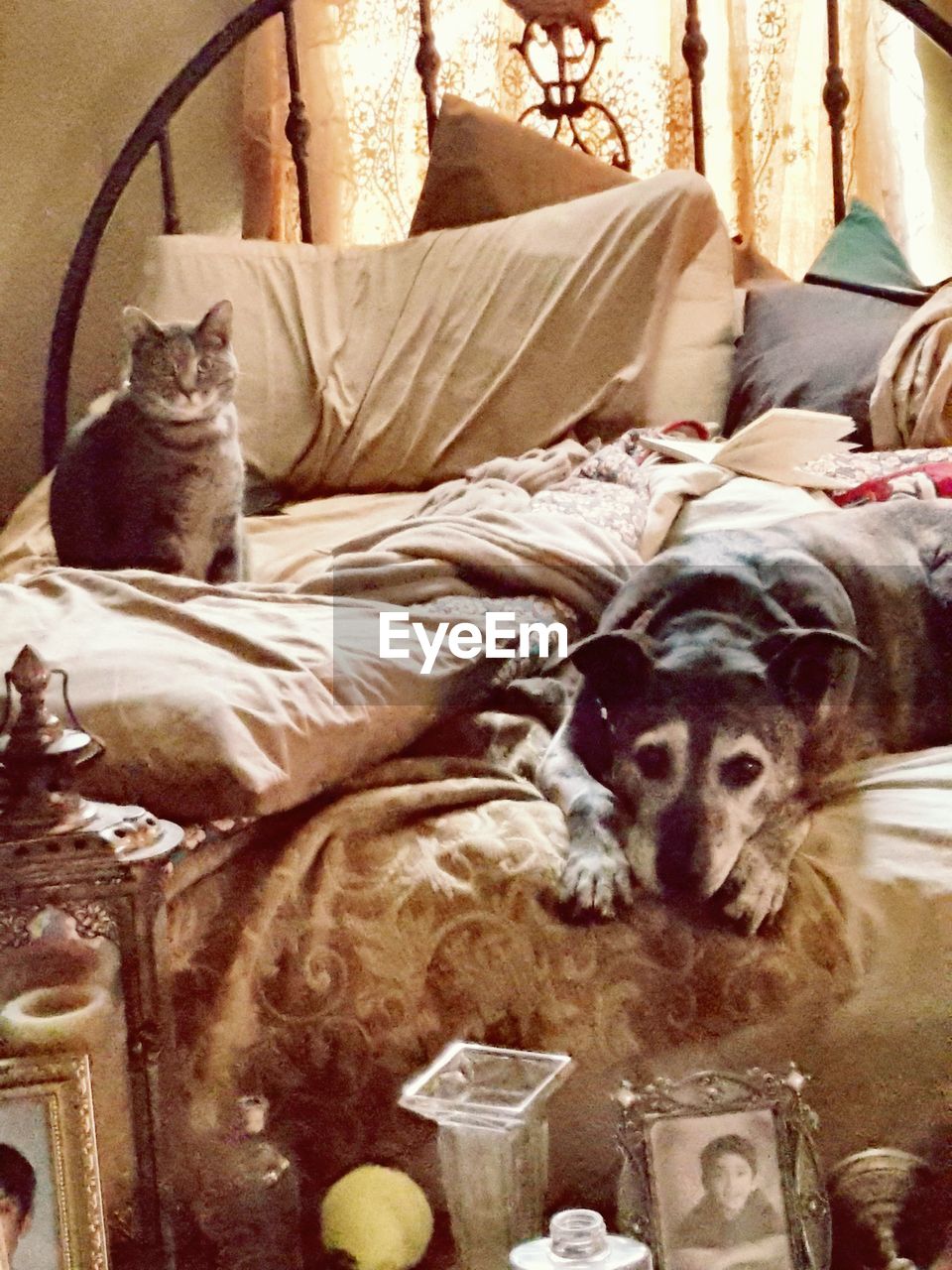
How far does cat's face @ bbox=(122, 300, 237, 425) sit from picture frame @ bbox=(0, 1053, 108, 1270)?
1.03m

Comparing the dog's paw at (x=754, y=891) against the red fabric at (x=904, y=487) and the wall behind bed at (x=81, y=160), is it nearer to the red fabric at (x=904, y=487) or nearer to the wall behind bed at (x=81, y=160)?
the red fabric at (x=904, y=487)

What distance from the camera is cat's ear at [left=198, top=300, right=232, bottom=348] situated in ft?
5.61

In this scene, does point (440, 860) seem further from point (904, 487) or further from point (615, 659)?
point (904, 487)

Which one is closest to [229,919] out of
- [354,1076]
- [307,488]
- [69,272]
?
[354,1076]

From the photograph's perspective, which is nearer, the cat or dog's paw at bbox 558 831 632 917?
dog's paw at bbox 558 831 632 917

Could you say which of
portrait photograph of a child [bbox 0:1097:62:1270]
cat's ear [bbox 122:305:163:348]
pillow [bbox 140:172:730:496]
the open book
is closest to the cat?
cat's ear [bbox 122:305:163:348]

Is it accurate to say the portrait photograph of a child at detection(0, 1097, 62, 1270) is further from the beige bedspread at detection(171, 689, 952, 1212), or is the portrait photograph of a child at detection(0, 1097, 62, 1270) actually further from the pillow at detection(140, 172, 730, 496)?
the pillow at detection(140, 172, 730, 496)

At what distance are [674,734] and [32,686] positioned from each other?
1.44 feet

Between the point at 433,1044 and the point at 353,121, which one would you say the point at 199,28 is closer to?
the point at 353,121

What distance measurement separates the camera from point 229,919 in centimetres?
99

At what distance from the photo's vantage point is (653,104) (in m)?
2.52

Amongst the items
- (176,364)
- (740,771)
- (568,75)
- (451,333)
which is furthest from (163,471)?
(568,75)

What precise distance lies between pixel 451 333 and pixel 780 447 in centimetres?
71

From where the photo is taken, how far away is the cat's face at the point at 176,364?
1686 mm
